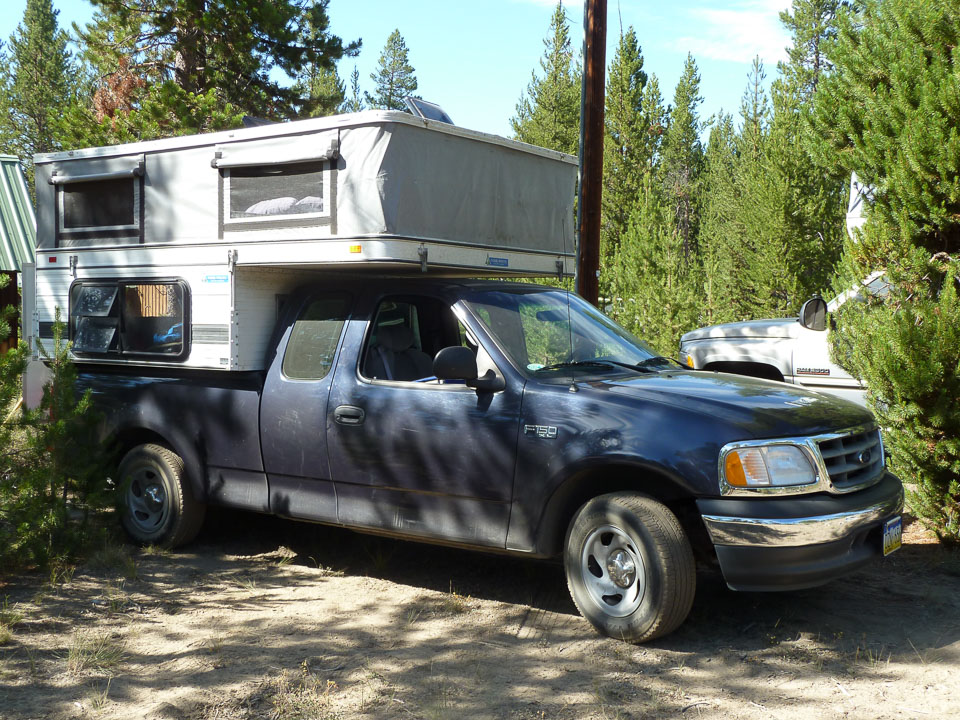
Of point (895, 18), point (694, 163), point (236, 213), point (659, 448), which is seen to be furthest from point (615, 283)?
point (694, 163)

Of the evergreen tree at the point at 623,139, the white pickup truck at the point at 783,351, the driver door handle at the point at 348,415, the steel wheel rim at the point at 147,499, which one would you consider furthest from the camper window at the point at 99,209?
the evergreen tree at the point at 623,139

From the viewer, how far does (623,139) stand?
32625 mm

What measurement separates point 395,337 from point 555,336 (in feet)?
3.40

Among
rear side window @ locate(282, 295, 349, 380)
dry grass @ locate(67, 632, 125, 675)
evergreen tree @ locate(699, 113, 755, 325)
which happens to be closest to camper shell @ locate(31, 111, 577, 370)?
rear side window @ locate(282, 295, 349, 380)

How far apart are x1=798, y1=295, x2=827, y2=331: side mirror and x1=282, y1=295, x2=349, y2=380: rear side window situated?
4070 mm

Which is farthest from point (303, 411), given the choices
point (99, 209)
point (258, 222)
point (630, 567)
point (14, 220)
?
point (14, 220)

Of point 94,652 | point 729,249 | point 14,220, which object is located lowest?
point 94,652

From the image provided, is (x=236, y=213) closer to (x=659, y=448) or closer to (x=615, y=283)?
(x=659, y=448)

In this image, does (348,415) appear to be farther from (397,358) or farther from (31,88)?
(31,88)

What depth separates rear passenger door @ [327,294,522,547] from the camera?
17.4 ft

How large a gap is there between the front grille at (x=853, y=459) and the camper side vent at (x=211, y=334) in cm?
383

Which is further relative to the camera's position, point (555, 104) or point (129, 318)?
point (555, 104)

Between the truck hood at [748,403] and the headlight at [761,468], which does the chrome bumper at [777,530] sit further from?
the truck hood at [748,403]

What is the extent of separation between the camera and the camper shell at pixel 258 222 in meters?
5.78
